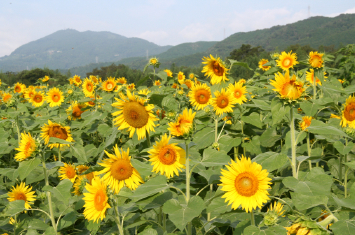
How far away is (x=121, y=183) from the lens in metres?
2.11

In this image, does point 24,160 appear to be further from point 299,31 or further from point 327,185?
point 299,31

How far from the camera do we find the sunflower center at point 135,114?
7.01 feet

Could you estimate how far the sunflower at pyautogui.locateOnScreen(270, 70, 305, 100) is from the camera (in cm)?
172

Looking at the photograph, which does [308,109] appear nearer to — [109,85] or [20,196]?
[20,196]

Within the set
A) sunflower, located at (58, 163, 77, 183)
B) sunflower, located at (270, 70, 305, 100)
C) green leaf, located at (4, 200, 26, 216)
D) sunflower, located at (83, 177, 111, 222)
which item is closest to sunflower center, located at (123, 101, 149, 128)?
sunflower, located at (83, 177, 111, 222)

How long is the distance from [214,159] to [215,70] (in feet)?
7.48

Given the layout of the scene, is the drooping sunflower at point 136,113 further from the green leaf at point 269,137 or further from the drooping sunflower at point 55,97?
the drooping sunflower at point 55,97

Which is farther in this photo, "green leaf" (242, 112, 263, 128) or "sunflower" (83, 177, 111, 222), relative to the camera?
"green leaf" (242, 112, 263, 128)

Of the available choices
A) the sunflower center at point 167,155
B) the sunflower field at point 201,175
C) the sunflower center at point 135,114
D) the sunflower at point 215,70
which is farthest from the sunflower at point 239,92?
the sunflower center at point 167,155

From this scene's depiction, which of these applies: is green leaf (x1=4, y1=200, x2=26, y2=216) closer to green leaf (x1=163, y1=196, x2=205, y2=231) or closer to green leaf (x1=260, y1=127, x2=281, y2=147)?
green leaf (x1=163, y1=196, x2=205, y2=231)

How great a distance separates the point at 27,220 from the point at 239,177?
236 cm

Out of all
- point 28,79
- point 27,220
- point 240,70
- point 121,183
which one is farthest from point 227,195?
point 28,79

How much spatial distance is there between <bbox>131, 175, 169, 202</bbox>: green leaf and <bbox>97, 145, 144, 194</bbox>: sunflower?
1.56 feet

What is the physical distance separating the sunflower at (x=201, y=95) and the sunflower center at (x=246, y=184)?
2229 millimetres
